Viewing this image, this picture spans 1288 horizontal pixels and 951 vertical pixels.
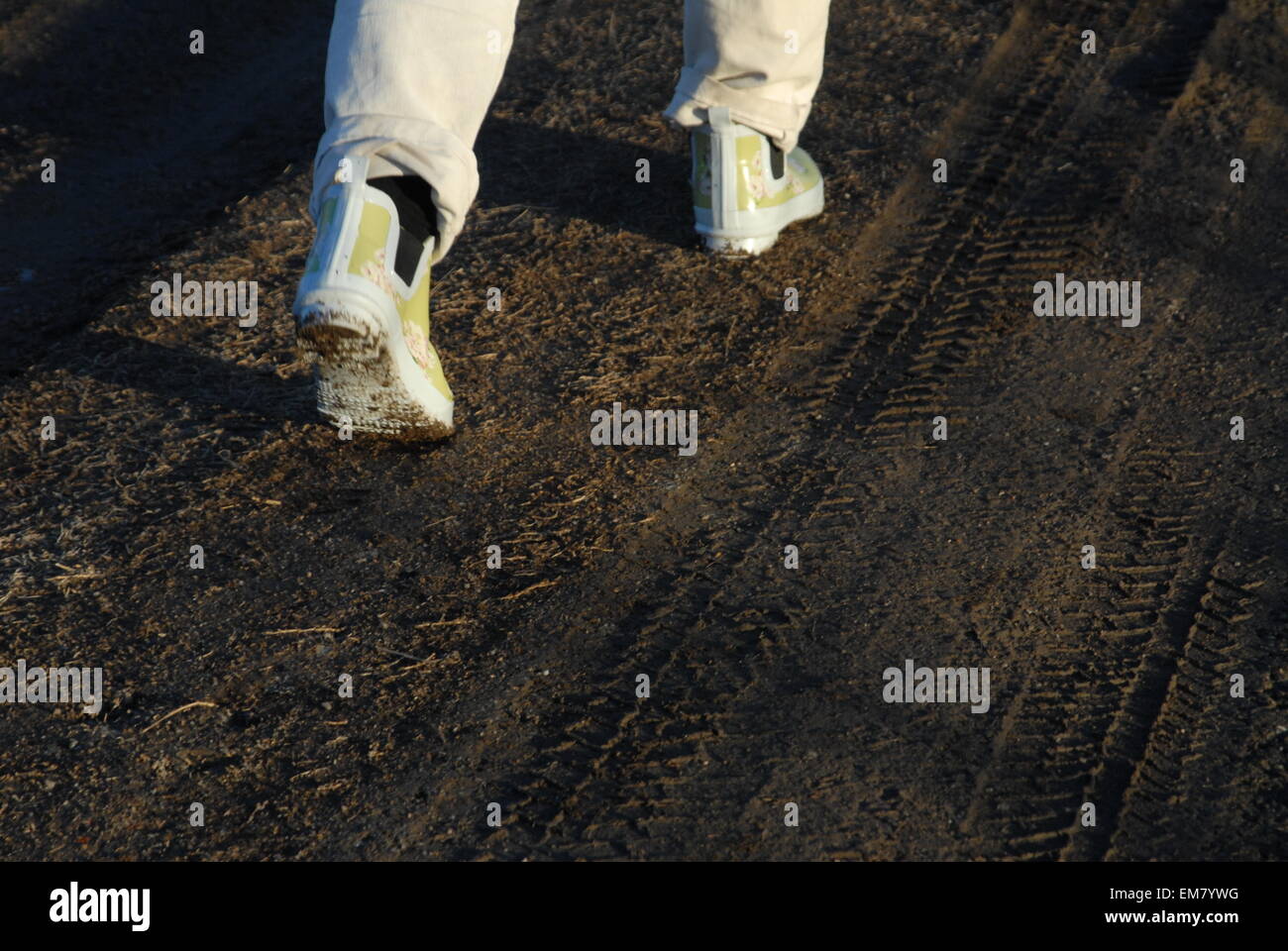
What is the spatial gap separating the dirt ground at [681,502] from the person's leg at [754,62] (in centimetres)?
36

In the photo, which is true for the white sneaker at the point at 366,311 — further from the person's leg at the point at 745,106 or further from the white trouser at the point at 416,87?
the person's leg at the point at 745,106

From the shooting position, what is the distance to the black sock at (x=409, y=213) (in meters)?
2.52

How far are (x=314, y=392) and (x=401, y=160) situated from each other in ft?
2.26

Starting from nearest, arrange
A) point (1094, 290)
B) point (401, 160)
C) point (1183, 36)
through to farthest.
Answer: point (401, 160) < point (1094, 290) < point (1183, 36)

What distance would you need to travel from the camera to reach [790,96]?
3.31 m

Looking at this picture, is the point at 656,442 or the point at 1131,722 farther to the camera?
the point at 656,442

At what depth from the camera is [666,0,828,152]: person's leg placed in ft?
10.4

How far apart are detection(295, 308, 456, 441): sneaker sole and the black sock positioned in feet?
0.59

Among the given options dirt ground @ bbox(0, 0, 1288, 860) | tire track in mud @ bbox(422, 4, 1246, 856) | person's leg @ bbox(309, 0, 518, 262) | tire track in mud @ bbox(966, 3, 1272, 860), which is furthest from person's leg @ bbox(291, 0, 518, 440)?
tire track in mud @ bbox(966, 3, 1272, 860)

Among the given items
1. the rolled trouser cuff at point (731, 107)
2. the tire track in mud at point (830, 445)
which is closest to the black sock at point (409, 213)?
the tire track in mud at point (830, 445)

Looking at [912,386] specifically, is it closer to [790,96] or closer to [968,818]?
[790,96]

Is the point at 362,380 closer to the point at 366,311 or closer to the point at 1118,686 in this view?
the point at 366,311

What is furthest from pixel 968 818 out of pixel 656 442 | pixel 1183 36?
pixel 1183 36

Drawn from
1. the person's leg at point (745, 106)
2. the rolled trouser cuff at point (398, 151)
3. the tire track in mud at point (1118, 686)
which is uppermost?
the person's leg at point (745, 106)
